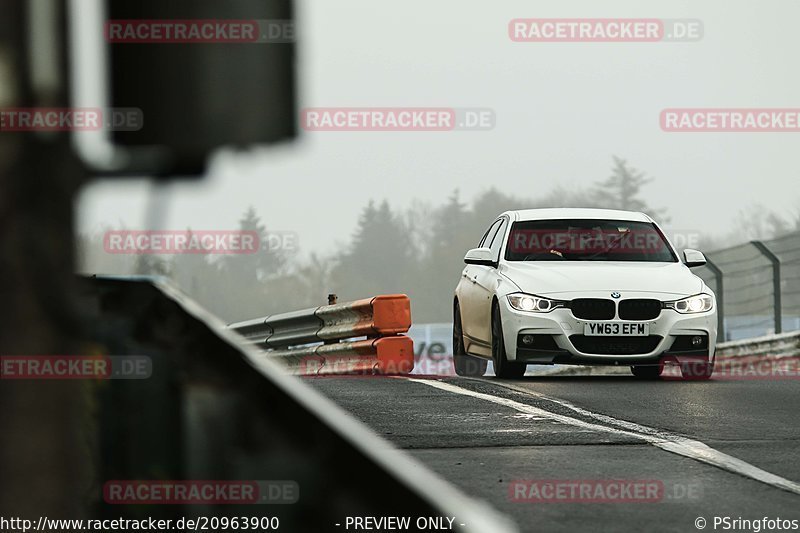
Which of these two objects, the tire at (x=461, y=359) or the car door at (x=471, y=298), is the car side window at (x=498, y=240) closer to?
the car door at (x=471, y=298)

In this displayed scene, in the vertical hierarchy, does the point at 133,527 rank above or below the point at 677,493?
above

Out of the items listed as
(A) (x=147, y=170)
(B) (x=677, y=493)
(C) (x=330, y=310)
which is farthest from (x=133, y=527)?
(C) (x=330, y=310)

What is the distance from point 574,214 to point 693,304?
1.92 metres

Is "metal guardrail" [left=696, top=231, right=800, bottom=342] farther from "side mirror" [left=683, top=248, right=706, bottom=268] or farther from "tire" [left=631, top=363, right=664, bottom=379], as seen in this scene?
"tire" [left=631, top=363, right=664, bottom=379]

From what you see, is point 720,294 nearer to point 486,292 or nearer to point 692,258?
point 692,258

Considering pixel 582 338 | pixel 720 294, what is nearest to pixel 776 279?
pixel 720 294

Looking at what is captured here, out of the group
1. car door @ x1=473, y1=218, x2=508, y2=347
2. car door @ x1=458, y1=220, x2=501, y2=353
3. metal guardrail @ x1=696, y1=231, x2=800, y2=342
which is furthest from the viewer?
metal guardrail @ x1=696, y1=231, x2=800, y2=342

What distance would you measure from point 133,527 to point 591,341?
32.2 feet

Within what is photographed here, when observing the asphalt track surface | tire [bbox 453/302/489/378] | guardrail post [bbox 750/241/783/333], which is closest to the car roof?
tire [bbox 453/302/489/378]

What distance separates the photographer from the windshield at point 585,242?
41.2 ft

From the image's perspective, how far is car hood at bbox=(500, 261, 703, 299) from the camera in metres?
11.6

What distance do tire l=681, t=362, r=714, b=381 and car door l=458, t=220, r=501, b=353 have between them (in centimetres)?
203

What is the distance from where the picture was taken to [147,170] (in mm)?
1372

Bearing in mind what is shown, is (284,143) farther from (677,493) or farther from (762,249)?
(762,249)
